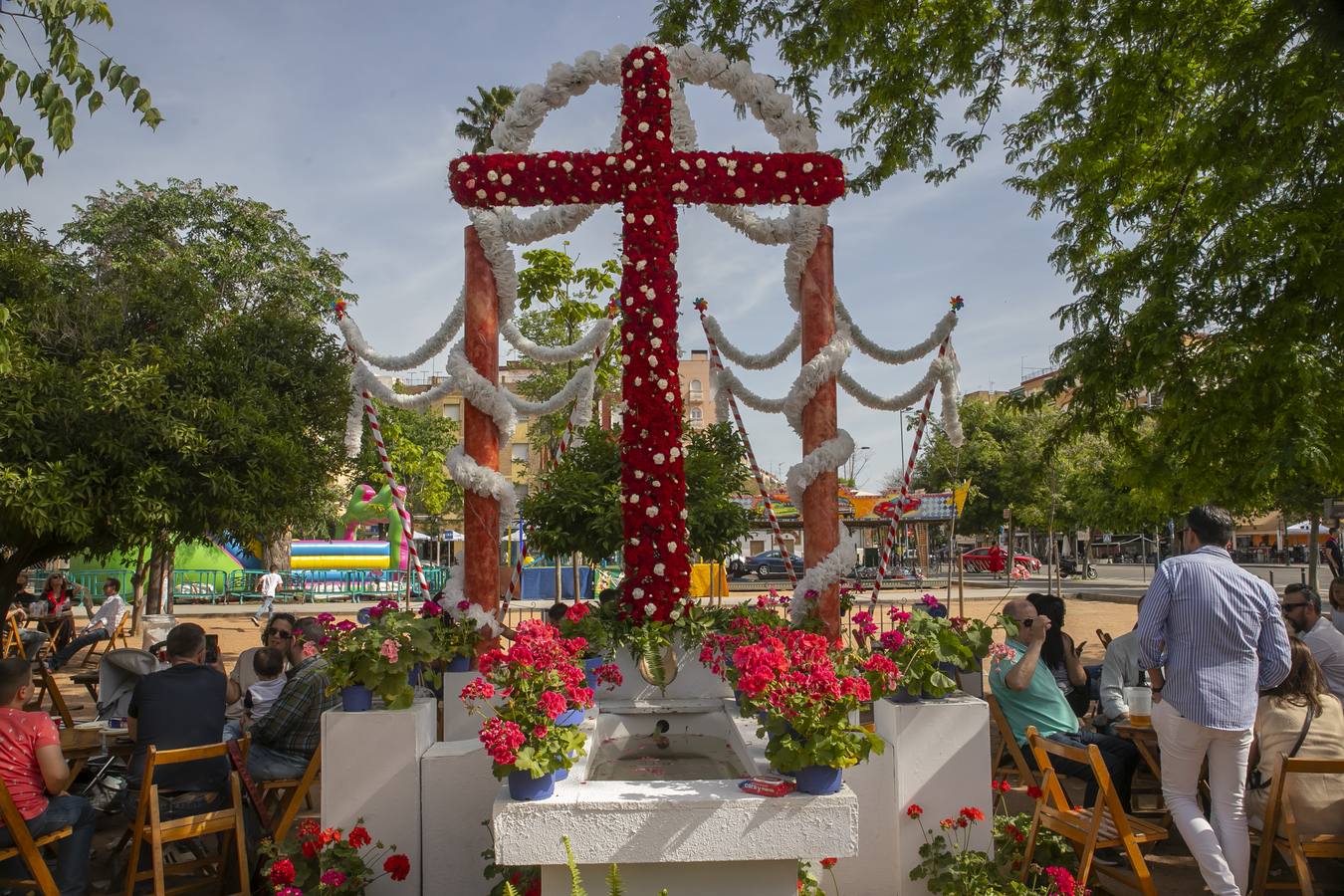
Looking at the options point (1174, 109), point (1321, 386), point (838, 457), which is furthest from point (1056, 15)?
point (838, 457)

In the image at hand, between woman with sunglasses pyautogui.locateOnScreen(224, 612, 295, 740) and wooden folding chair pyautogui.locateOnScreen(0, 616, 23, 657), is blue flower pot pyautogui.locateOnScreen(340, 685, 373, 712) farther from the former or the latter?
wooden folding chair pyautogui.locateOnScreen(0, 616, 23, 657)

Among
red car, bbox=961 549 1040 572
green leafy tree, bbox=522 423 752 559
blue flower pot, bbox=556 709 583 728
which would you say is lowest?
red car, bbox=961 549 1040 572

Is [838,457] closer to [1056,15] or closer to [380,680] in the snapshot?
[380,680]

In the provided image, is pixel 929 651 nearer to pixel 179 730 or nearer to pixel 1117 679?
pixel 1117 679

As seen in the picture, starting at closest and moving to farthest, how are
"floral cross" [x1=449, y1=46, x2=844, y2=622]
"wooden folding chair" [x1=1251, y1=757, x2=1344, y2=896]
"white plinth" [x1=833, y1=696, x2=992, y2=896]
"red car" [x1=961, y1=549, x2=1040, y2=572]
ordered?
1. "wooden folding chair" [x1=1251, y1=757, x2=1344, y2=896]
2. "white plinth" [x1=833, y1=696, x2=992, y2=896]
3. "floral cross" [x1=449, y1=46, x2=844, y2=622]
4. "red car" [x1=961, y1=549, x2=1040, y2=572]

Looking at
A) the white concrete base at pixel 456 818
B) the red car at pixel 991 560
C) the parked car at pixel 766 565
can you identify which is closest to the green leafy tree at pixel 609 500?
the white concrete base at pixel 456 818

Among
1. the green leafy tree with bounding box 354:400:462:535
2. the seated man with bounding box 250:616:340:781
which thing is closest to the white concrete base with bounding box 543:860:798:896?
the seated man with bounding box 250:616:340:781

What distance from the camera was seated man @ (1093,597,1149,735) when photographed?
212 inches

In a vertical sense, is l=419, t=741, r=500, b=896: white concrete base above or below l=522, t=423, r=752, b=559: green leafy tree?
below

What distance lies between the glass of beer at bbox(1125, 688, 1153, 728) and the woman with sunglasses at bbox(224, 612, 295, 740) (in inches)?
196

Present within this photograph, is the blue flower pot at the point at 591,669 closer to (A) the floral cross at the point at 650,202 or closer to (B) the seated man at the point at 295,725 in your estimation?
(A) the floral cross at the point at 650,202

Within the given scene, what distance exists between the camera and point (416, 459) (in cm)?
2795

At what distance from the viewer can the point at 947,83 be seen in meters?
9.16

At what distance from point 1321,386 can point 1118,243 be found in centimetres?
288
